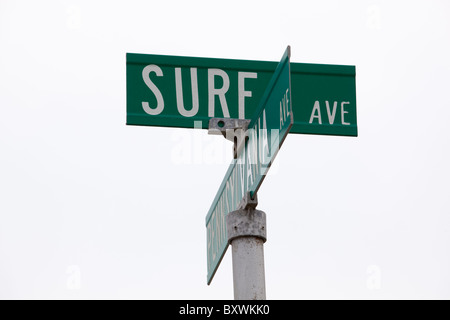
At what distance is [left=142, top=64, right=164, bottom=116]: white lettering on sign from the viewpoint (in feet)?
19.2

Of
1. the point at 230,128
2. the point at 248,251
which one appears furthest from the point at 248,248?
the point at 230,128

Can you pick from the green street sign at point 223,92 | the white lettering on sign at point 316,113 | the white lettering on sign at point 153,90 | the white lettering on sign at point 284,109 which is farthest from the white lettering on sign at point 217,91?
the white lettering on sign at point 284,109

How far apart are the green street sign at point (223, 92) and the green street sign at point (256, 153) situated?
345mm

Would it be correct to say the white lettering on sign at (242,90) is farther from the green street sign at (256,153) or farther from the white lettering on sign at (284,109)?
the white lettering on sign at (284,109)

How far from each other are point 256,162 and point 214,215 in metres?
0.98

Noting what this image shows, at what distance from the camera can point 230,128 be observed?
575 cm

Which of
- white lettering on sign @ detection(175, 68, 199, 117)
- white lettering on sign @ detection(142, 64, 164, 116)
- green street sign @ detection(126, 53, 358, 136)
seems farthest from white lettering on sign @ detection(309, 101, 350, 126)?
white lettering on sign @ detection(142, 64, 164, 116)

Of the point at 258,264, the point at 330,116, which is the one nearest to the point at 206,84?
the point at 330,116

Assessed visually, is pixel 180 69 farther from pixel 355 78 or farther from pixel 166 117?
pixel 355 78

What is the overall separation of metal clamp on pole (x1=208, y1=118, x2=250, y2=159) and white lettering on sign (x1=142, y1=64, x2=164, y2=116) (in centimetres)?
28

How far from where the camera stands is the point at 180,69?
5.97 meters

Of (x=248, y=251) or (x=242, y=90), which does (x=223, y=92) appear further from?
(x=248, y=251)
